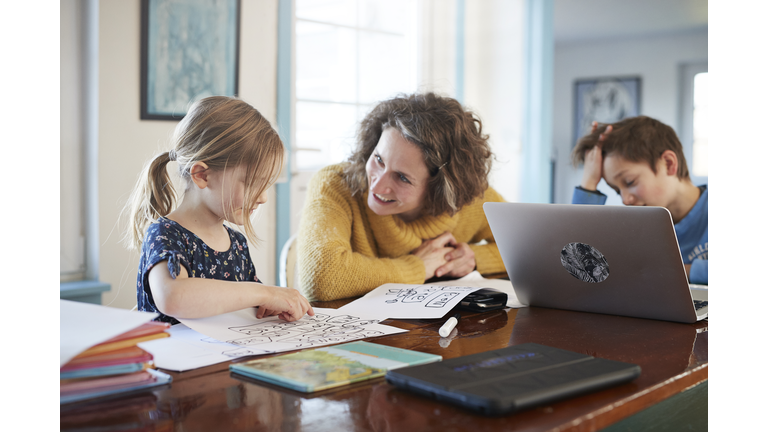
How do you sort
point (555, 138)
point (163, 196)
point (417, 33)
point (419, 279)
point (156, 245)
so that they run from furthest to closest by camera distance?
1. point (555, 138)
2. point (417, 33)
3. point (419, 279)
4. point (163, 196)
5. point (156, 245)

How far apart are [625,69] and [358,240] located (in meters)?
6.09

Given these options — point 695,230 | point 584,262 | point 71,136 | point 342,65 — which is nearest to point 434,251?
point 584,262

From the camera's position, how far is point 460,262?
1.54m

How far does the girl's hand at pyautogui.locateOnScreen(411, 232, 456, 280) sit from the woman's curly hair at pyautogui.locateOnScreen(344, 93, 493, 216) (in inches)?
2.8

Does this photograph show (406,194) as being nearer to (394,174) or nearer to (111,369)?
(394,174)

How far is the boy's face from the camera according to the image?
5.51 ft

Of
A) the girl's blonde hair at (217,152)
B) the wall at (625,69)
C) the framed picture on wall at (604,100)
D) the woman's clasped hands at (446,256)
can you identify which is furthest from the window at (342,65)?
the framed picture on wall at (604,100)

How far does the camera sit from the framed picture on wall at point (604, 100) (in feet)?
21.6

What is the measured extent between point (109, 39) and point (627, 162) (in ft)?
5.98

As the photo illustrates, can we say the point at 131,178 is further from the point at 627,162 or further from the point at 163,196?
the point at 627,162

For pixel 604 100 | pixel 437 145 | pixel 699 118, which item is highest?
pixel 604 100
